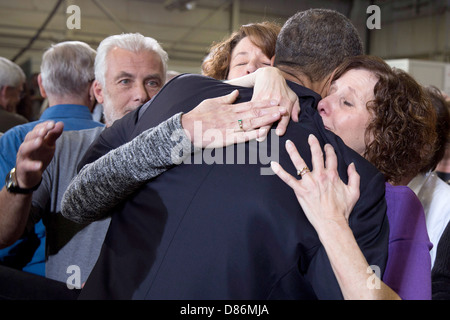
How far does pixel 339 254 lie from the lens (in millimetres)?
928

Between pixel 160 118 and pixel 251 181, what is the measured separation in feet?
0.92

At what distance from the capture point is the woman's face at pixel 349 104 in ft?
4.33

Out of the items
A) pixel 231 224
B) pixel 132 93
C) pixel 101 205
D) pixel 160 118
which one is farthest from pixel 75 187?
pixel 132 93

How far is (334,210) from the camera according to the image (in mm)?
975

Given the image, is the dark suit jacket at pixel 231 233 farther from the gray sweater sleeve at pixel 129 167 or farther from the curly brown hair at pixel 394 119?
the curly brown hair at pixel 394 119

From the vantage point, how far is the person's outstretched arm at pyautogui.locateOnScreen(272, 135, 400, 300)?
93 cm

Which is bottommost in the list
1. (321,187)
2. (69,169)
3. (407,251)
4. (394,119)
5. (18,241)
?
(18,241)

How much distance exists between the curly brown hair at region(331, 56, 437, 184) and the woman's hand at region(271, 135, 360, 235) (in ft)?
1.19

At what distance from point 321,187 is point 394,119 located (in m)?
0.49

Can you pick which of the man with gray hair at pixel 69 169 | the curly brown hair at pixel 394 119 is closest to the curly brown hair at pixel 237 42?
the man with gray hair at pixel 69 169

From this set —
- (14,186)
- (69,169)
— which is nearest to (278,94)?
(14,186)

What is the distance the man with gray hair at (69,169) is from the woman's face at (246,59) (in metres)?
0.35

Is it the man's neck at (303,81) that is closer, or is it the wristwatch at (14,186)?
the man's neck at (303,81)

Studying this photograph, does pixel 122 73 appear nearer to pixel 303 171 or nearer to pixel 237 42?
pixel 237 42
